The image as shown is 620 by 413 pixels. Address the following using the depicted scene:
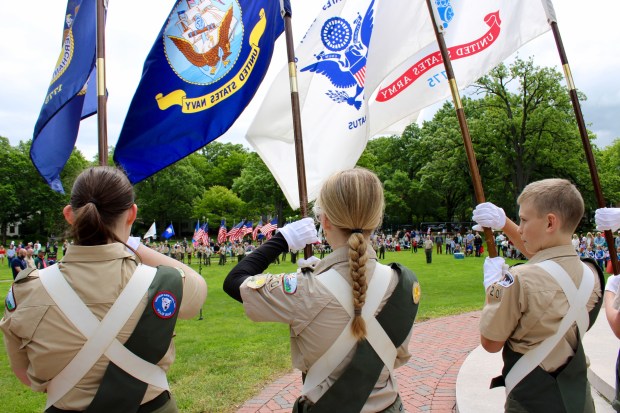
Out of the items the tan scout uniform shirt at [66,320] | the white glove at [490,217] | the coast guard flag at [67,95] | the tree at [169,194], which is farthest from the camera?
the tree at [169,194]

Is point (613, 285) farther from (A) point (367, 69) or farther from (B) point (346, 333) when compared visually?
(A) point (367, 69)

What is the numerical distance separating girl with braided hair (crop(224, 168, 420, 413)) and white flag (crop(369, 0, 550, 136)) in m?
3.88

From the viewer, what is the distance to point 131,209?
2166 mm

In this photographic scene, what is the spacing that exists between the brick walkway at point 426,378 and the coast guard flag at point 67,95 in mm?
3200

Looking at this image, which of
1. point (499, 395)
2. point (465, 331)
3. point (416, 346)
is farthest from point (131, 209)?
point (465, 331)

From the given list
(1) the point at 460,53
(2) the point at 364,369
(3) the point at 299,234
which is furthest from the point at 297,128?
(1) the point at 460,53

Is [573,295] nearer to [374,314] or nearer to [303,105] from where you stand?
[374,314]

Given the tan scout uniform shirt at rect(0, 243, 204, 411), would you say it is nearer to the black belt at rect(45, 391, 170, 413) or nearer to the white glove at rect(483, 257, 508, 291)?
the black belt at rect(45, 391, 170, 413)

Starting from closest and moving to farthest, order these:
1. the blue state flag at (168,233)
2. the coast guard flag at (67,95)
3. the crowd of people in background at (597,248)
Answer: the coast guard flag at (67,95)
the crowd of people in background at (597,248)
the blue state flag at (168,233)

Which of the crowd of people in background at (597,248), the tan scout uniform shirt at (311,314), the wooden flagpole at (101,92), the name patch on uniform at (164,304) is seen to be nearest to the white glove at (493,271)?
the tan scout uniform shirt at (311,314)

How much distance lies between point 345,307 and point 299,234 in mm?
609

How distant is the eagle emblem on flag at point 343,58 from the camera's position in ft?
17.5

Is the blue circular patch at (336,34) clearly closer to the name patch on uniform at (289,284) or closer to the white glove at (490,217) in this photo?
the white glove at (490,217)

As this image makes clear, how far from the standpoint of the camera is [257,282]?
1937mm
